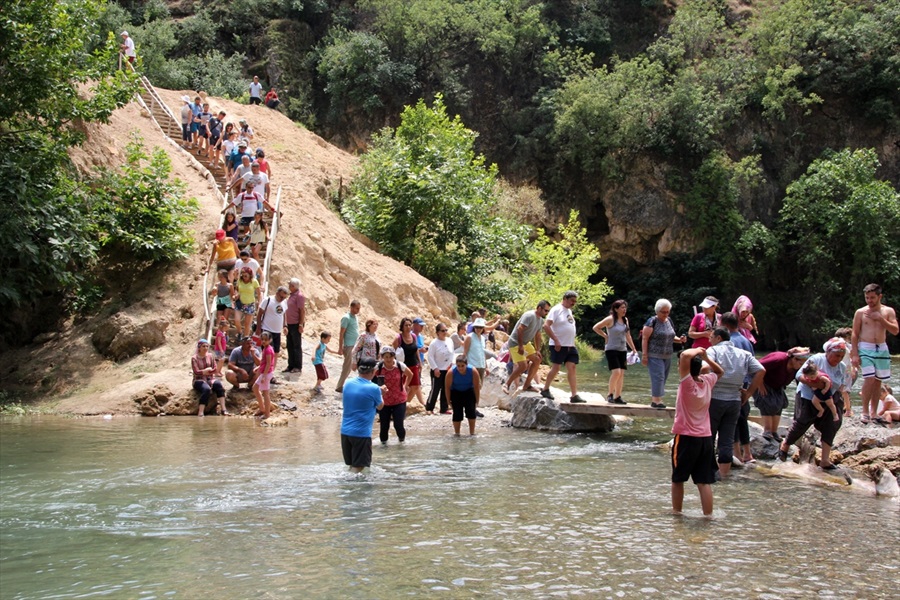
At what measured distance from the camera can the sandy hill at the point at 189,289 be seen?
53.3 feet

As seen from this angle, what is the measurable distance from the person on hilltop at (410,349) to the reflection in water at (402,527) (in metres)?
2.93

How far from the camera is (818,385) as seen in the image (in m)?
10.5

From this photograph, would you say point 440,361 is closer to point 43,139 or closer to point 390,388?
point 390,388

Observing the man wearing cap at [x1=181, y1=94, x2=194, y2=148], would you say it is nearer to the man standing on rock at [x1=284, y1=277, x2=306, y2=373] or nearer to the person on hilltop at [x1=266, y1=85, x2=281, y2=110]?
the person on hilltop at [x1=266, y1=85, x2=281, y2=110]

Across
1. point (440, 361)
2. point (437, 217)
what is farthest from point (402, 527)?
point (437, 217)

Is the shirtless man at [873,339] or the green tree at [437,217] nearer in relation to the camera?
the shirtless man at [873,339]

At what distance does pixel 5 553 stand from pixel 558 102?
36169mm

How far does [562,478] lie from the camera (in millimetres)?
10336

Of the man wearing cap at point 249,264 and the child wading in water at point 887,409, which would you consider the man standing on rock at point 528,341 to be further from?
the man wearing cap at point 249,264

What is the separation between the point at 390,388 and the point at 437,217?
1423 cm

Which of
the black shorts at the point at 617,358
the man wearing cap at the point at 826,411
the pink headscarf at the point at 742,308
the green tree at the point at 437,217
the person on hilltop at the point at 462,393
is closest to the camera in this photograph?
the man wearing cap at the point at 826,411

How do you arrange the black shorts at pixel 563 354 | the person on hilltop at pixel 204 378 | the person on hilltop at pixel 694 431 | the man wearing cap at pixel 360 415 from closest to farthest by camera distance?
the person on hilltop at pixel 694 431
the man wearing cap at pixel 360 415
the black shorts at pixel 563 354
the person on hilltop at pixel 204 378

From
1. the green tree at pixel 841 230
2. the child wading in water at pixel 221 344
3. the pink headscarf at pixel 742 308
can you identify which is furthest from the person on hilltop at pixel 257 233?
the green tree at pixel 841 230

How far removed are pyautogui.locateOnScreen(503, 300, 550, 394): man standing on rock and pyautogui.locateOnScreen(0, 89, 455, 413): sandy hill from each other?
4.72 metres
